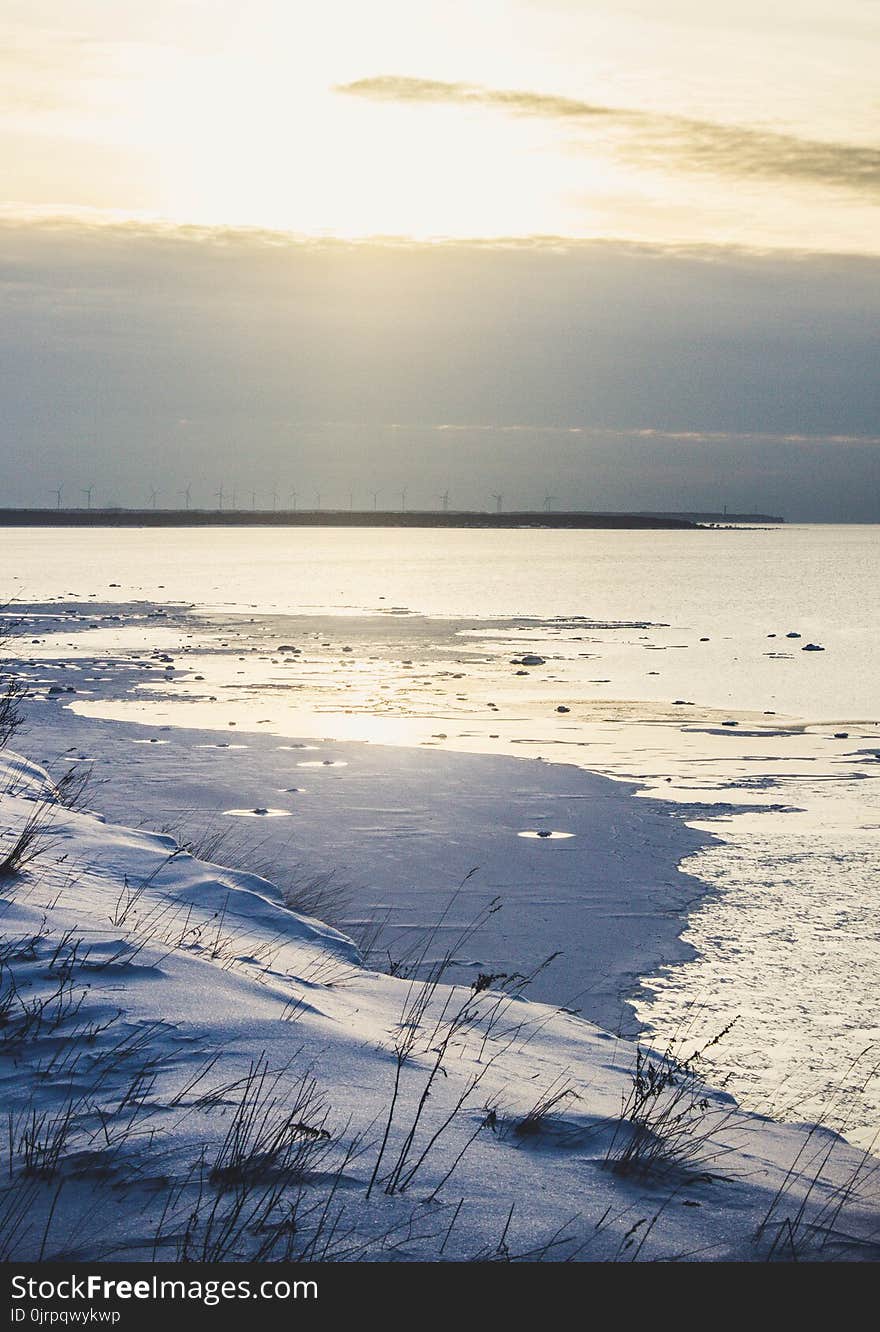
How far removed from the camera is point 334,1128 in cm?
464

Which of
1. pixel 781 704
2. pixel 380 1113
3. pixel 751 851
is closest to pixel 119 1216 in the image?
pixel 380 1113

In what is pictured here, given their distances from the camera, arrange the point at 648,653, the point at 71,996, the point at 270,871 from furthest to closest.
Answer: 1. the point at 648,653
2. the point at 270,871
3. the point at 71,996

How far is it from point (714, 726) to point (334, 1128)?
18.0m

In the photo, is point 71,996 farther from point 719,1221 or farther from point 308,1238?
point 719,1221

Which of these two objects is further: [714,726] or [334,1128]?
[714,726]

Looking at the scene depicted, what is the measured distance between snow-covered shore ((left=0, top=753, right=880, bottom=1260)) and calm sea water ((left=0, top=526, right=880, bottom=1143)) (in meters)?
1.14

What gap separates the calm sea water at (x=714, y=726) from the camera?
8.09 metres

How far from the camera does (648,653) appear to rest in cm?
3584

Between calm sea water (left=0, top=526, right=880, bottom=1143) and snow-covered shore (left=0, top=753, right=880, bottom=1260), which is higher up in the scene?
snow-covered shore (left=0, top=753, right=880, bottom=1260)

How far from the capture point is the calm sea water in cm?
809

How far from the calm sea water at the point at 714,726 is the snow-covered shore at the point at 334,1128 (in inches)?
44.8

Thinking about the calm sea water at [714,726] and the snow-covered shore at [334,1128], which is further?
the calm sea water at [714,726]

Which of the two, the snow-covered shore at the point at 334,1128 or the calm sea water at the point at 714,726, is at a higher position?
→ the snow-covered shore at the point at 334,1128

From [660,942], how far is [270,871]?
3744 millimetres
